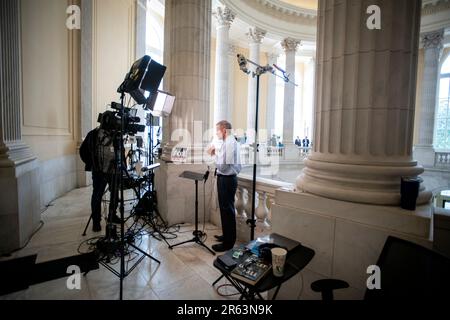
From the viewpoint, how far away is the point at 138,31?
9.17 m

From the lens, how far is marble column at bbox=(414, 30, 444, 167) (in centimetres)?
1174

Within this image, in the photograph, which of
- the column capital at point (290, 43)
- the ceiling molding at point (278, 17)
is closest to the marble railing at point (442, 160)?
the ceiling molding at point (278, 17)

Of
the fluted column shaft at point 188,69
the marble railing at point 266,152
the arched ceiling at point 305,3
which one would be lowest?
the marble railing at point 266,152

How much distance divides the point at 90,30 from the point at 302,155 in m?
11.3

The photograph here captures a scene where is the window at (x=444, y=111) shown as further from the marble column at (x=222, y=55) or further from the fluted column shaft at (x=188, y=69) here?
the fluted column shaft at (x=188, y=69)

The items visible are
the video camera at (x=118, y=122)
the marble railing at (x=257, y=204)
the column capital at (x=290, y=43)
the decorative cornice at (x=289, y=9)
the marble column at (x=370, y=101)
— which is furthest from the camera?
the column capital at (x=290, y=43)

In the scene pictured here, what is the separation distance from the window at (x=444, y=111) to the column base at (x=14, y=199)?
62.5 ft

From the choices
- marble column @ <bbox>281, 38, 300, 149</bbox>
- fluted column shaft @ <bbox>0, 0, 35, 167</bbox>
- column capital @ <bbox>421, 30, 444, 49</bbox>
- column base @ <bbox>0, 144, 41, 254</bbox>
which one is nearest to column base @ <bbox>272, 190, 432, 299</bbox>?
column base @ <bbox>0, 144, 41, 254</bbox>

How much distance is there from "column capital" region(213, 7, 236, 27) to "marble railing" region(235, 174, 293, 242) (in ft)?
29.5

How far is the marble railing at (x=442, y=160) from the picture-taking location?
1120cm

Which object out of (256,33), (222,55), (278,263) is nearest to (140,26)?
(222,55)

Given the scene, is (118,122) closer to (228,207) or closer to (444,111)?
(228,207)

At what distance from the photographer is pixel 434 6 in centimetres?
1136
